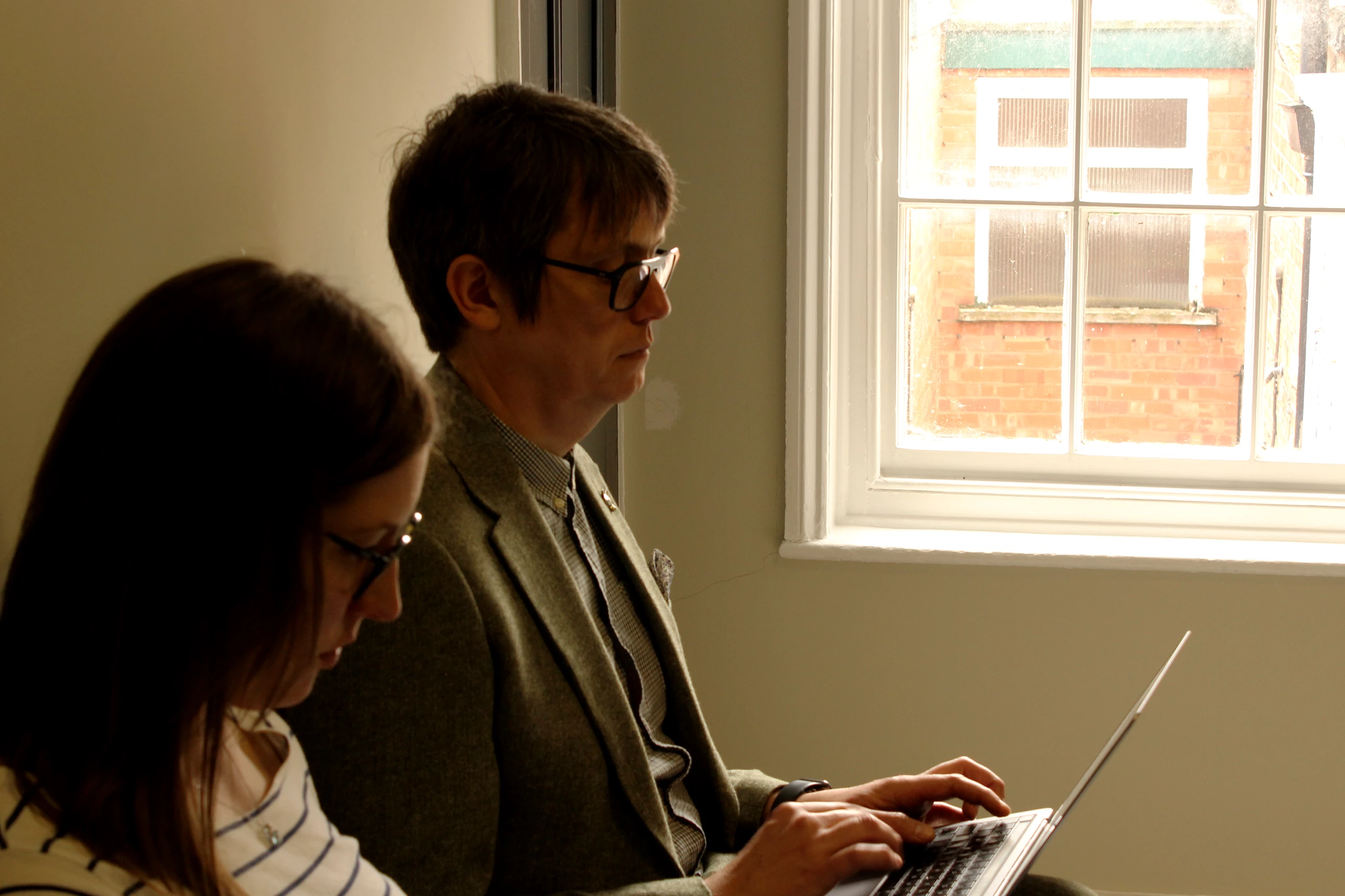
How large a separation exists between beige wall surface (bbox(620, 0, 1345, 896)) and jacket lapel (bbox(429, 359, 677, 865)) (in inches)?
46.3

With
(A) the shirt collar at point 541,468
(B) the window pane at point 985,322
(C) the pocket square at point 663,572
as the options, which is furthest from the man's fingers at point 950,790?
(B) the window pane at point 985,322

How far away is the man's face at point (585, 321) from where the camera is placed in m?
1.09

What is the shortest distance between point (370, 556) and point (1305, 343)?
86.6 inches

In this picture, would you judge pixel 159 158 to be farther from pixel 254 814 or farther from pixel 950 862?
pixel 950 862

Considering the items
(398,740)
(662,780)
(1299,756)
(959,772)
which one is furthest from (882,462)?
(398,740)

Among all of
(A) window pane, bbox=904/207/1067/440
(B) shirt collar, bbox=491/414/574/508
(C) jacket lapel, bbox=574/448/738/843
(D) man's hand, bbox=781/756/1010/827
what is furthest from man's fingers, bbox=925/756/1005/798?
(A) window pane, bbox=904/207/1067/440

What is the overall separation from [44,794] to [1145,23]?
7.51 feet

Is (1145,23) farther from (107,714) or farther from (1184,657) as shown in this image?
(107,714)

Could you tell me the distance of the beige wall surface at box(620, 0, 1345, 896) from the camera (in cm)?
218

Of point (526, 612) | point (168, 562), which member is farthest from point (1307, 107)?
point (168, 562)

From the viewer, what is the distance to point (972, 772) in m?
1.36

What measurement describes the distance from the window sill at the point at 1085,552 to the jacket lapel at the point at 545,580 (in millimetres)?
1218

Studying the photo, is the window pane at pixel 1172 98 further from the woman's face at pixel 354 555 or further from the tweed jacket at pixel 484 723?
the woman's face at pixel 354 555

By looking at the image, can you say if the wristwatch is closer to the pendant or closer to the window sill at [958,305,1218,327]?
the pendant
